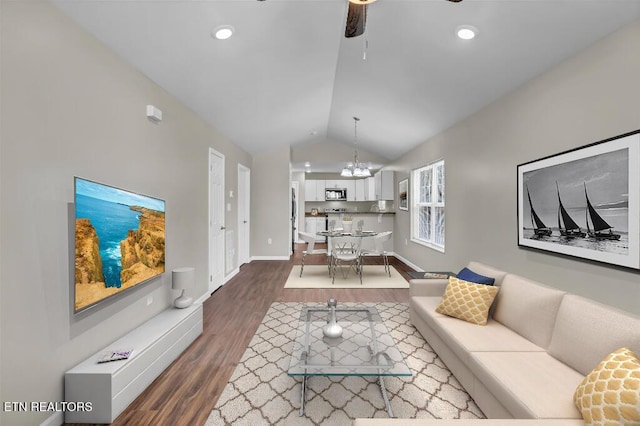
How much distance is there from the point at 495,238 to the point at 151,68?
3.73 metres

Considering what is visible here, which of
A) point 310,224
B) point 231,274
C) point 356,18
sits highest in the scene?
point 356,18

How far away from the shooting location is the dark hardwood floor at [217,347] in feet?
6.32

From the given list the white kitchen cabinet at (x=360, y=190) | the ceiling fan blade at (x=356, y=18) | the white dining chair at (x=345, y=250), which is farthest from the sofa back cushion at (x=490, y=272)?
the white kitchen cabinet at (x=360, y=190)

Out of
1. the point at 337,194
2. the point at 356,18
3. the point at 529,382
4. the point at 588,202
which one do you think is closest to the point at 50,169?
the point at 356,18

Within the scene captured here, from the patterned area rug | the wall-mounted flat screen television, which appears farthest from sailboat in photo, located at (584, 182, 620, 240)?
the wall-mounted flat screen television

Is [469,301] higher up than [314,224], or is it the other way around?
[314,224]

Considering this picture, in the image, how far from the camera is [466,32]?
8.03ft

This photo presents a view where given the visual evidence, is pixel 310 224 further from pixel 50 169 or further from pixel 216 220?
pixel 50 169

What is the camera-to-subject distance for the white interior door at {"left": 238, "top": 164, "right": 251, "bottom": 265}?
20.8 feet

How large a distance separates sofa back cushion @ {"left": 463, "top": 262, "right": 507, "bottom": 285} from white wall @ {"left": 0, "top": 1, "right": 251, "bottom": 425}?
303 cm

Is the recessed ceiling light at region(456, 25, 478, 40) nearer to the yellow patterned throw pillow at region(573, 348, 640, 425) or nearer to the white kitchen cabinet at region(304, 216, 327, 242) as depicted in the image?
the yellow patterned throw pillow at region(573, 348, 640, 425)

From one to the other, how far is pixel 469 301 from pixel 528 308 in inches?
15.8

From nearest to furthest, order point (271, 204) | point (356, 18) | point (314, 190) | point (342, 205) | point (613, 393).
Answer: point (613, 393) < point (356, 18) < point (271, 204) < point (314, 190) < point (342, 205)

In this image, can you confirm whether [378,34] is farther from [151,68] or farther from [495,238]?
[495,238]
